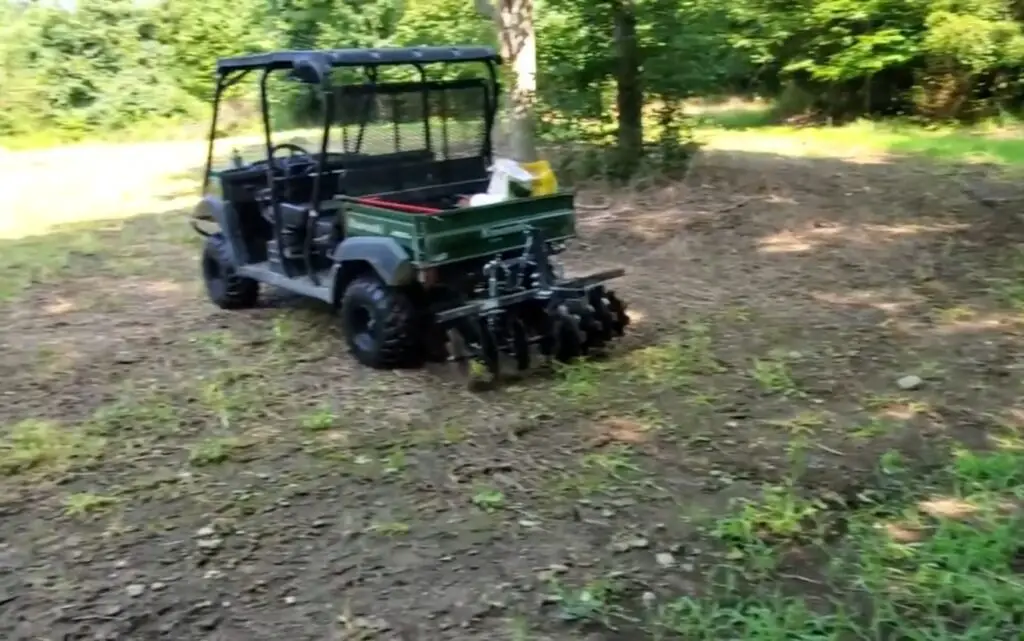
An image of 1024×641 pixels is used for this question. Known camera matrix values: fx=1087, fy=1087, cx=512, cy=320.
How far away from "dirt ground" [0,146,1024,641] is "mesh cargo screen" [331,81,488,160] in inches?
45.9

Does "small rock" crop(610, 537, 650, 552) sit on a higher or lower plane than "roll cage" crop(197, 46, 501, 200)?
lower

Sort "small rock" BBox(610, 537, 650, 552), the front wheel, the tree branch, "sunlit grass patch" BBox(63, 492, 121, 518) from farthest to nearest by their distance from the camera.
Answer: the tree branch < the front wheel < "sunlit grass patch" BBox(63, 492, 121, 518) < "small rock" BBox(610, 537, 650, 552)

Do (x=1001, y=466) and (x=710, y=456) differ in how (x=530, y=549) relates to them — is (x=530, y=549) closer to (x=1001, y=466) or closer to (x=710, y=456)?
(x=710, y=456)

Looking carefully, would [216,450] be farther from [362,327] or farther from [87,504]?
[362,327]

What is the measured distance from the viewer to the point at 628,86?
1038 cm

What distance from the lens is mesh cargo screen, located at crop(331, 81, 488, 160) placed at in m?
6.00

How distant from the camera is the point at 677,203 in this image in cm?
984

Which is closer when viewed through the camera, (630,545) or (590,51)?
(630,545)

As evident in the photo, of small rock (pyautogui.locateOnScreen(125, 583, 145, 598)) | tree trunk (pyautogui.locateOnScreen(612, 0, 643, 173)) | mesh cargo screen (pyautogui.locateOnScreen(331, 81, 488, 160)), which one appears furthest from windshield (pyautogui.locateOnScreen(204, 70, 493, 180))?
tree trunk (pyautogui.locateOnScreen(612, 0, 643, 173))

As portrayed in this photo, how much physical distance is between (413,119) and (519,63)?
401cm

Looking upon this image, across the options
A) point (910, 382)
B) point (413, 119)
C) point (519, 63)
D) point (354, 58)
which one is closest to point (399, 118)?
point (413, 119)

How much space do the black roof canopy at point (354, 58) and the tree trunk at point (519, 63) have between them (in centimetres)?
369

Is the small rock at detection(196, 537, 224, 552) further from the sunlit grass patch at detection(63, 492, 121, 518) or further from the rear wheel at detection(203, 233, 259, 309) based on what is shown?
the rear wheel at detection(203, 233, 259, 309)

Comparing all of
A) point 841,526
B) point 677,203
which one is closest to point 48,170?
point 677,203
